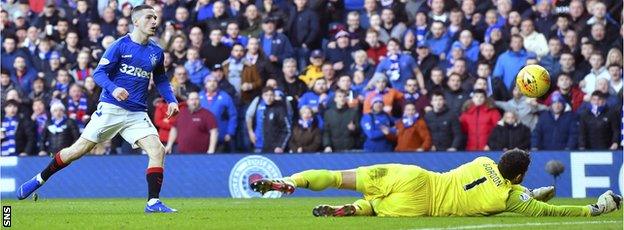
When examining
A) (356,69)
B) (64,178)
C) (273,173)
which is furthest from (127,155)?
(356,69)

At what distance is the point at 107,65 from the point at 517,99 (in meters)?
8.19

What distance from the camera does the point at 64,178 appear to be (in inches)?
921

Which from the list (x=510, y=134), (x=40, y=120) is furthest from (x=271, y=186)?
(x=40, y=120)

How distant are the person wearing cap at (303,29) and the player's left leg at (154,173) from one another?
29.5 ft

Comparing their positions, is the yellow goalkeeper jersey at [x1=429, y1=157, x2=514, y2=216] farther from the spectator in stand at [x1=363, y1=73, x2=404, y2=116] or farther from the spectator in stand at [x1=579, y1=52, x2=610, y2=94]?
the spectator in stand at [x1=363, y1=73, x2=404, y2=116]

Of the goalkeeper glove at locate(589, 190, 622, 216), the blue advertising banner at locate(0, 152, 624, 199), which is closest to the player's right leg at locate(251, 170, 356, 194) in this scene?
the goalkeeper glove at locate(589, 190, 622, 216)

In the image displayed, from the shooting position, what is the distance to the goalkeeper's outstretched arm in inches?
527

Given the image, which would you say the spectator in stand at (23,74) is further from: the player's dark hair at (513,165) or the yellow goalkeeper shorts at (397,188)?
the player's dark hair at (513,165)

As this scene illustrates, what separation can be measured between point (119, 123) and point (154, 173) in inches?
33.1

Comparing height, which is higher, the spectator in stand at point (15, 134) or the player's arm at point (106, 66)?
the player's arm at point (106, 66)

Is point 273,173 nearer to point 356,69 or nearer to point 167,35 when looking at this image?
point 356,69

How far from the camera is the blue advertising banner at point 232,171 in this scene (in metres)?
20.2

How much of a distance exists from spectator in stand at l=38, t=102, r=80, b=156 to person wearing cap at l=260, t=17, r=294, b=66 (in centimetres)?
355
